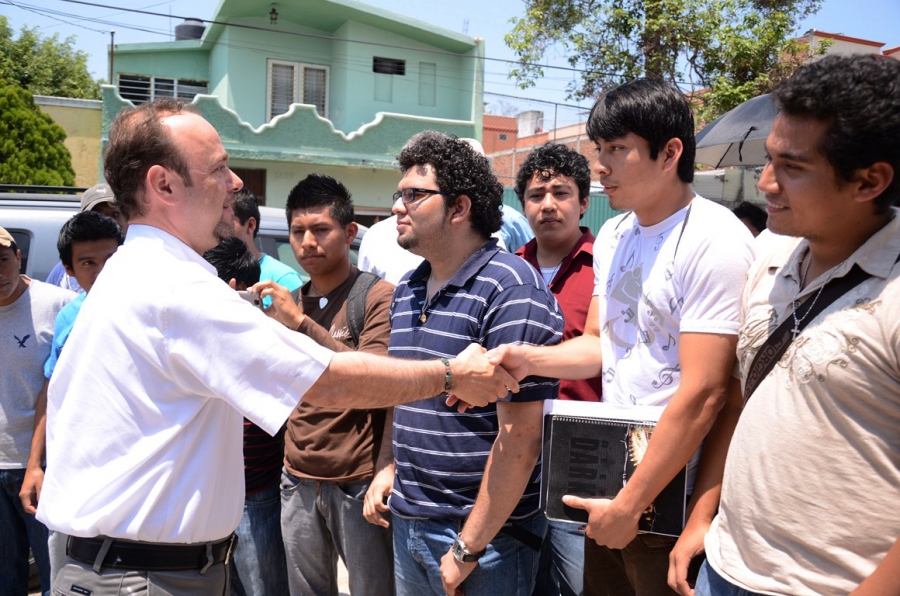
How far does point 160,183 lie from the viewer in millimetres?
2230

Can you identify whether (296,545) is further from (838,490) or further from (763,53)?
(763,53)

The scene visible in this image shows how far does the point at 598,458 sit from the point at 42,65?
35.3m

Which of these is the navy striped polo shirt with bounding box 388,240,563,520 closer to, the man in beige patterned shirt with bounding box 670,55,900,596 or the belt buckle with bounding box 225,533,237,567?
the belt buckle with bounding box 225,533,237,567

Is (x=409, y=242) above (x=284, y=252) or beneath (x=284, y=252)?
above

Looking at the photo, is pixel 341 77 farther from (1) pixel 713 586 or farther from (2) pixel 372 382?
(1) pixel 713 586

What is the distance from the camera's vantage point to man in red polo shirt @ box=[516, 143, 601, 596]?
304 centimetres

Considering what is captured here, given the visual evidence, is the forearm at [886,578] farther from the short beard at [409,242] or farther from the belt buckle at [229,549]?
the short beard at [409,242]

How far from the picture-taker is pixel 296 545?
3.50 m

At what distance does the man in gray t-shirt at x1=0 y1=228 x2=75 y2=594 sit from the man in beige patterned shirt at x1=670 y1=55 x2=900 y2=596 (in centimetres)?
380

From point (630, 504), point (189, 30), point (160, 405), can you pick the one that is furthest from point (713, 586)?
point (189, 30)

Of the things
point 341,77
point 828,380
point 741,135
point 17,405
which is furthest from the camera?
point 341,77

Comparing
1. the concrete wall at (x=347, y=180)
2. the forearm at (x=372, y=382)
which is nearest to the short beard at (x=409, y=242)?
the forearm at (x=372, y=382)

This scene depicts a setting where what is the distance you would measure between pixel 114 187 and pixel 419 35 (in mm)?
20871

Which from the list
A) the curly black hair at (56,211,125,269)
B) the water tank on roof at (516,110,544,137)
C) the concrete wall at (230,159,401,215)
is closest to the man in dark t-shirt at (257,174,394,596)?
the curly black hair at (56,211,125,269)
